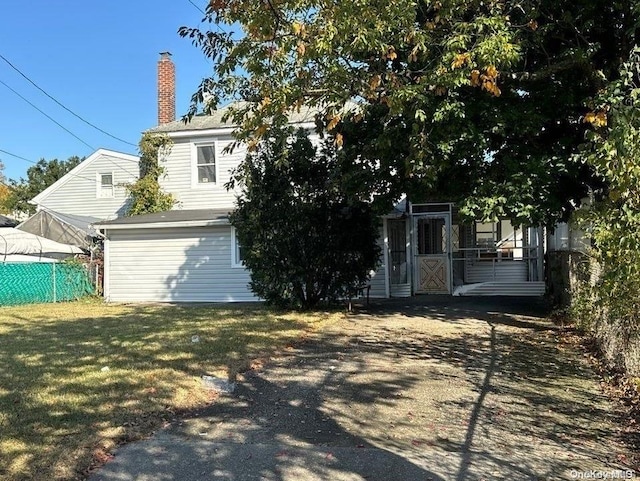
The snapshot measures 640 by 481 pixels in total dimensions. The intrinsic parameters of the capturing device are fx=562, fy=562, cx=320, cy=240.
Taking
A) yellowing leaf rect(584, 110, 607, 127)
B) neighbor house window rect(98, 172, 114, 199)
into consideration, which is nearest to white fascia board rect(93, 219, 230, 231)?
neighbor house window rect(98, 172, 114, 199)

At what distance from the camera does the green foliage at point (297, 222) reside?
39.1 ft

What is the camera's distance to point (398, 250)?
17.9 meters

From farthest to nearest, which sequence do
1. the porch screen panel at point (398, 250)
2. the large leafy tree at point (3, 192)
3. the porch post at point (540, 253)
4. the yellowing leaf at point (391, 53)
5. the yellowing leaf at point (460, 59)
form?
the large leafy tree at point (3, 192), the porch post at point (540, 253), the porch screen panel at point (398, 250), the yellowing leaf at point (391, 53), the yellowing leaf at point (460, 59)

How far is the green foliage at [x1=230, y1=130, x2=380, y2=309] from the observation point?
1193 centimetres

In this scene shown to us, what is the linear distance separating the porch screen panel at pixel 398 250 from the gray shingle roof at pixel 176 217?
5191mm

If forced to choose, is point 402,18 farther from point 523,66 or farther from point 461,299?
point 461,299

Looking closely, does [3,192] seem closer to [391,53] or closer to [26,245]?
[26,245]

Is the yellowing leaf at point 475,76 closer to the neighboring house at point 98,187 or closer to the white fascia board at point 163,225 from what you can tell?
the white fascia board at point 163,225

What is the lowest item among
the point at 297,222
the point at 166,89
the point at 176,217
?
the point at 297,222

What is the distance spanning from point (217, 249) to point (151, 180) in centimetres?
444

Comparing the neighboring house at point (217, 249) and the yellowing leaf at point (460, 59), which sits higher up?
the yellowing leaf at point (460, 59)

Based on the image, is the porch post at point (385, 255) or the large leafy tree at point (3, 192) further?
the large leafy tree at point (3, 192)

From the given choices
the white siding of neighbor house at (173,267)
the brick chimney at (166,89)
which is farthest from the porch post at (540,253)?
the brick chimney at (166,89)

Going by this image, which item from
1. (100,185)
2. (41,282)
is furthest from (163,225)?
(100,185)
